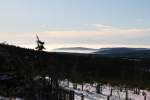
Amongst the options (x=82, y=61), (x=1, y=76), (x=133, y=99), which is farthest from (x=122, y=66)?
(x=1, y=76)

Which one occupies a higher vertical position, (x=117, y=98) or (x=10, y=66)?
(x=10, y=66)

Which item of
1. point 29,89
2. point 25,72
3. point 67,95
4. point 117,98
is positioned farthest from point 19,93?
point 117,98

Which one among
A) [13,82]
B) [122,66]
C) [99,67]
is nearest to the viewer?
[13,82]

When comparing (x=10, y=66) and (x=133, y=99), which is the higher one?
(x=10, y=66)

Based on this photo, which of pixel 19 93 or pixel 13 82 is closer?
pixel 19 93

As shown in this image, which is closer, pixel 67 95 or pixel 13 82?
pixel 67 95

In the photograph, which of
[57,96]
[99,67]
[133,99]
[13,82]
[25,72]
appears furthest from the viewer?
[99,67]

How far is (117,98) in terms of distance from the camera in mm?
38844

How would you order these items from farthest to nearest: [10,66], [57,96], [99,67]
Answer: [99,67] → [10,66] → [57,96]

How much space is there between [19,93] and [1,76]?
14.5 feet

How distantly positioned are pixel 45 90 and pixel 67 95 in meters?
1.62

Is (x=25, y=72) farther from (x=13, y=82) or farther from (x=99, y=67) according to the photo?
(x=99, y=67)

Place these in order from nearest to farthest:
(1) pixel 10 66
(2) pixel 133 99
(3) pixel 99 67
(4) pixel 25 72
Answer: (4) pixel 25 72 < (1) pixel 10 66 < (2) pixel 133 99 < (3) pixel 99 67

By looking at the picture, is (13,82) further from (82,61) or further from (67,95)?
(82,61)
